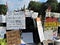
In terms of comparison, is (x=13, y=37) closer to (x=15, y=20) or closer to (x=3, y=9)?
(x=15, y=20)

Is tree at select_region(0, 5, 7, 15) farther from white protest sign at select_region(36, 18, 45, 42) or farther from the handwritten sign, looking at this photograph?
white protest sign at select_region(36, 18, 45, 42)

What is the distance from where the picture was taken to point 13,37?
5.05 m

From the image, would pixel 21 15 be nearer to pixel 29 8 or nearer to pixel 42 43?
pixel 29 8

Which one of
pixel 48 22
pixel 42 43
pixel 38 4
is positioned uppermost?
pixel 38 4

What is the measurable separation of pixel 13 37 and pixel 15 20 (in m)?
0.30

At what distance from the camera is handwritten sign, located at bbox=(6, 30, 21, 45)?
5027mm

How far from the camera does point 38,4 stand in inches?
200

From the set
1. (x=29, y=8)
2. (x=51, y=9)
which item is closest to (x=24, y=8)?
(x=29, y=8)

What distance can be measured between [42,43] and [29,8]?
2.12ft

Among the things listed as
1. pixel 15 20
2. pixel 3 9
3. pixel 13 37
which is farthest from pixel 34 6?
pixel 13 37

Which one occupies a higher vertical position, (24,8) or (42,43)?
(24,8)

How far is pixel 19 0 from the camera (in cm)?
505

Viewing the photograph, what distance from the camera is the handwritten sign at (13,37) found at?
5027mm

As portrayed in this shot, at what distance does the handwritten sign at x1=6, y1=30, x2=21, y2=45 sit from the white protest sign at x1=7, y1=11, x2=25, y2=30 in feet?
0.32
